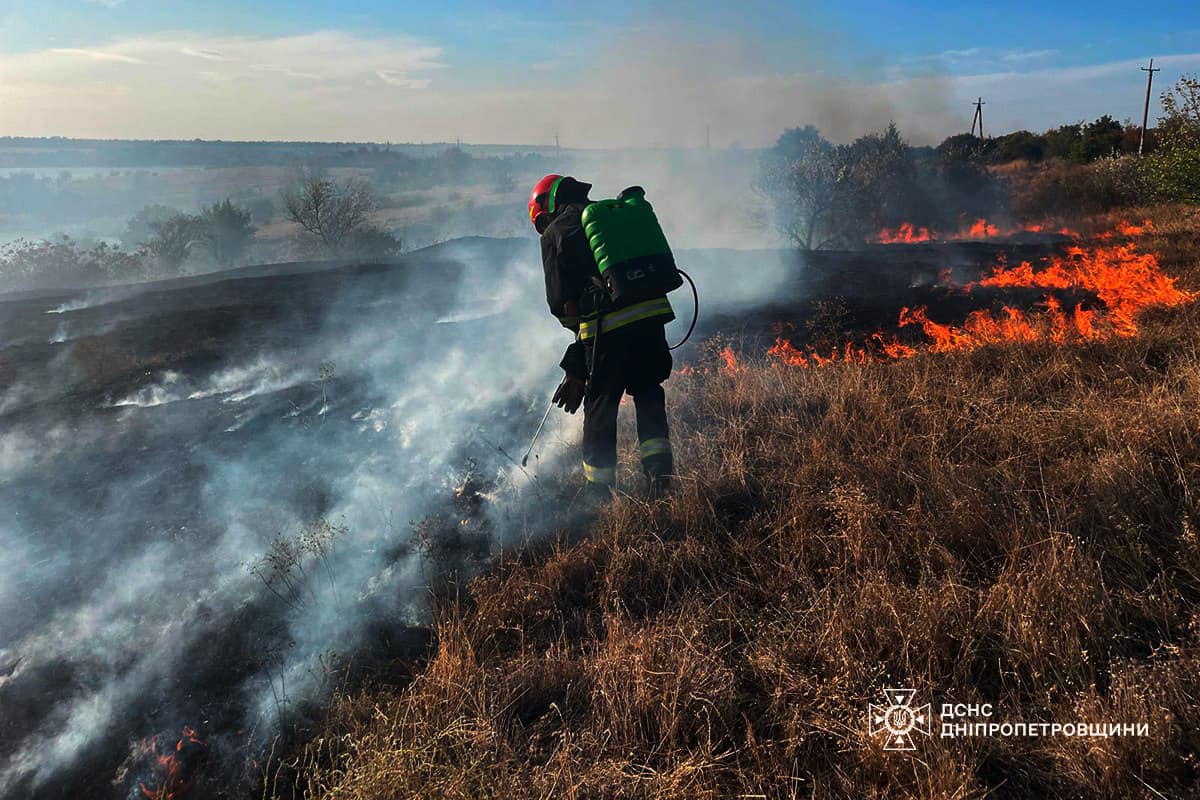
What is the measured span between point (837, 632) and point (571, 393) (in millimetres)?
2262

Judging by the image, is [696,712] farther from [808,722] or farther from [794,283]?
[794,283]

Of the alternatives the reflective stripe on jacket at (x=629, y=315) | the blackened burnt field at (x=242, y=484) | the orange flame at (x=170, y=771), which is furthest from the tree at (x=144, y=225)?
the orange flame at (x=170, y=771)

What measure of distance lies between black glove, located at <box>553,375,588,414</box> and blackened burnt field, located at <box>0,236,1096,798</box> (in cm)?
65

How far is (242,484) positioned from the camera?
4.41 meters

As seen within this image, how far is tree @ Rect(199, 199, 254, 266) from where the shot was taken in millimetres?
28656

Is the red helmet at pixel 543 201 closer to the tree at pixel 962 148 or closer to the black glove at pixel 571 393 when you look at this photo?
the black glove at pixel 571 393

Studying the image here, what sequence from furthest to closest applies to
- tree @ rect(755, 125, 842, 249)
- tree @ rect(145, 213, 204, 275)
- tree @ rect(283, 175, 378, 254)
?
tree @ rect(145, 213, 204, 275), tree @ rect(283, 175, 378, 254), tree @ rect(755, 125, 842, 249)

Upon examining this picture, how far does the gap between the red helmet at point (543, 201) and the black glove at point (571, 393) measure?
1075mm

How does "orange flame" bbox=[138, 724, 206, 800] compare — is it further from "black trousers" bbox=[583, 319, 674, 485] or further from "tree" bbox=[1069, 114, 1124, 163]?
"tree" bbox=[1069, 114, 1124, 163]

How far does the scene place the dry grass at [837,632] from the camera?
1969mm

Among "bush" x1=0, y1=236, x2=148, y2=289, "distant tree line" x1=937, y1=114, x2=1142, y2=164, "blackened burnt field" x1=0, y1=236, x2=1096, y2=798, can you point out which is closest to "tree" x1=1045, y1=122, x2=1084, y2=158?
"distant tree line" x1=937, y1=114, x2=1142, y2=164

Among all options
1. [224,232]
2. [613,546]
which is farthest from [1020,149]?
[224,232]

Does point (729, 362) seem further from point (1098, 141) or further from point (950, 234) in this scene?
point (1098, 141)

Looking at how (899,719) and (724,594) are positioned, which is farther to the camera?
(724,594)
